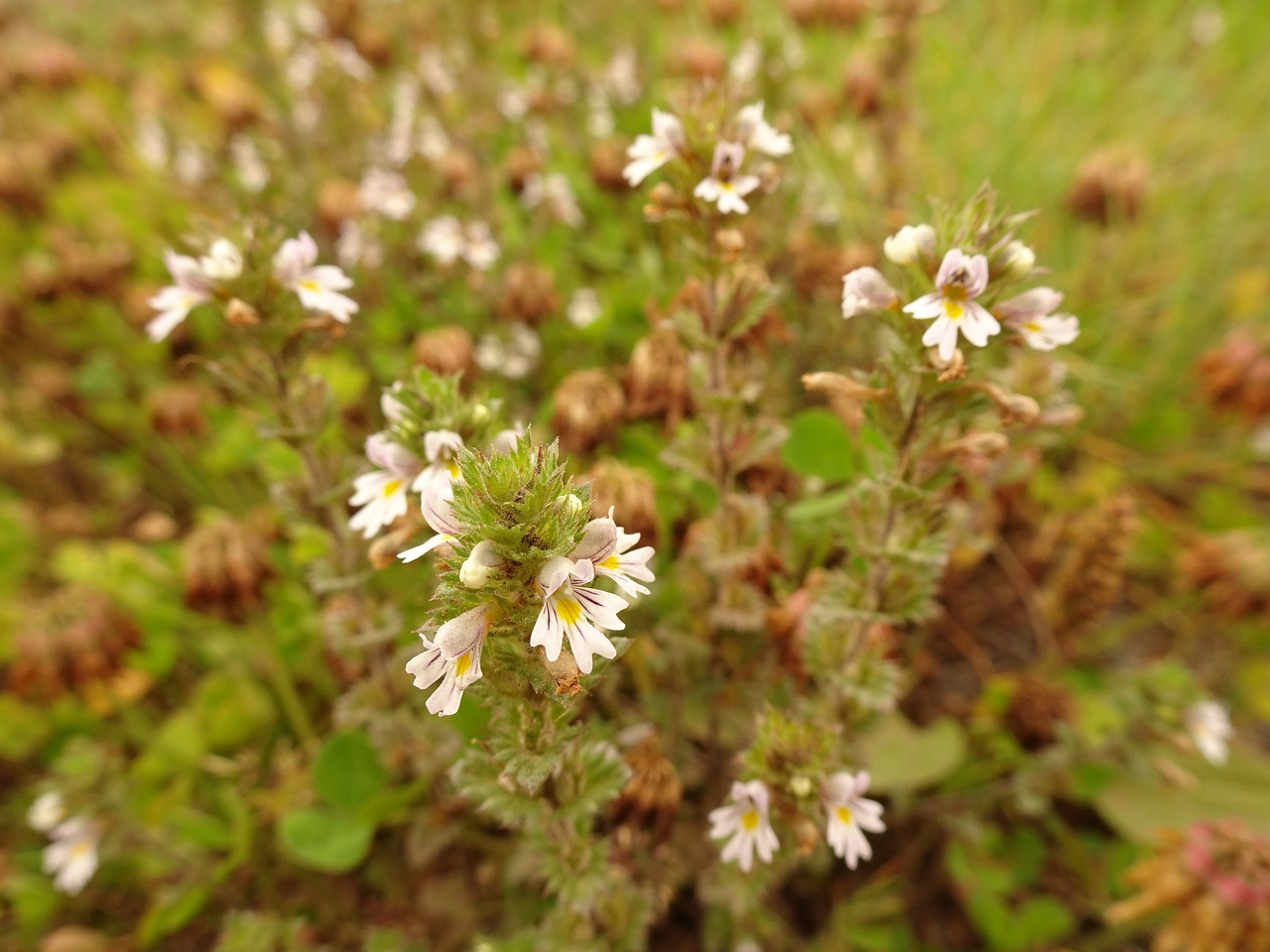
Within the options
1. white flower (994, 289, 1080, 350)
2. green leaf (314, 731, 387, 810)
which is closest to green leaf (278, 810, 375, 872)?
green leaf (314, 731, 387, 810)

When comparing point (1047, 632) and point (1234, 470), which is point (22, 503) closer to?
point (1047, 632)

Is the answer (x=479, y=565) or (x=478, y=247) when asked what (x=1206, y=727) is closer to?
(x=479, y=565)

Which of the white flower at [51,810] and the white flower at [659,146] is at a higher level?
the white flower at [659,146]

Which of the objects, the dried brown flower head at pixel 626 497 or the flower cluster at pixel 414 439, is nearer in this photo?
the flower cluster at pixel 414 439

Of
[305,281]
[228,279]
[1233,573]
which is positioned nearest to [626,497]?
[305,281]

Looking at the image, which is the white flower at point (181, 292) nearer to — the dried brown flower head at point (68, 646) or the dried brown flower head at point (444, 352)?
the dried brown flower head at point (444, 352)

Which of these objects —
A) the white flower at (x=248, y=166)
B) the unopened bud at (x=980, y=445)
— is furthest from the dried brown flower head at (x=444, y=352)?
the white flower at (x=248, y=166)

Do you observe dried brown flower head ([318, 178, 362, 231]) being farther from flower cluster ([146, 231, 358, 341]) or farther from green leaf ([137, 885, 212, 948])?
green leaf ([137, 885, 212, 948])

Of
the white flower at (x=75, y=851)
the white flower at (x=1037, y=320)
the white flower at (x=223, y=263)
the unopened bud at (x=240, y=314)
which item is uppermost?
the white flower at (x=223, y=263)
